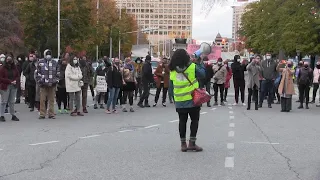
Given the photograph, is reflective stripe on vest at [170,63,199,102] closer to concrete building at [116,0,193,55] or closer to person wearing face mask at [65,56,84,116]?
person wearing face mask at [65,56,84,116]

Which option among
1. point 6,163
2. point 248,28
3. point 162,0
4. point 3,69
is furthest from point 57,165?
point 162,0

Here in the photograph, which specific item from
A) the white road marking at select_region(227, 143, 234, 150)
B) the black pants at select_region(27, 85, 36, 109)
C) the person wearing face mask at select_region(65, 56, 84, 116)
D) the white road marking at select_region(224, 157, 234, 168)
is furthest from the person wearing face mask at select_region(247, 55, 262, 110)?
the white road marking at select_region(224, 157, 234, 168)

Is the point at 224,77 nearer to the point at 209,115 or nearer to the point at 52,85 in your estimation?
the point at 209,115

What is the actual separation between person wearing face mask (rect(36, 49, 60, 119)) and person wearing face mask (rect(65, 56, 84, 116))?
2.07 ft

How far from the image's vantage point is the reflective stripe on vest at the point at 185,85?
915 centimetres

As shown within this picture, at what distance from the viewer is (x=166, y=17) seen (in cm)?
17512

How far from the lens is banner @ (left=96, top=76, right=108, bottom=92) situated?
57.8ft

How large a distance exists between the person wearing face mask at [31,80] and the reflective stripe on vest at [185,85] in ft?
27.8

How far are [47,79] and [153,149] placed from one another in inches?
231

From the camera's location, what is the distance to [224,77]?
20.1 metres

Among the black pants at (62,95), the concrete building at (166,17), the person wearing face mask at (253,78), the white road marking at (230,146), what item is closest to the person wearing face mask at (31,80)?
the black pants at (62,95)

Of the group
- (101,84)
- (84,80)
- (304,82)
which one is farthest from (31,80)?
(304,82)

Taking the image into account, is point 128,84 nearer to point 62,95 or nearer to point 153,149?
point 62,95

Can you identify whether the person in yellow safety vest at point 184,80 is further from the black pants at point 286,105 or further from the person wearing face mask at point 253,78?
the person wearing face mask at point 253,78
